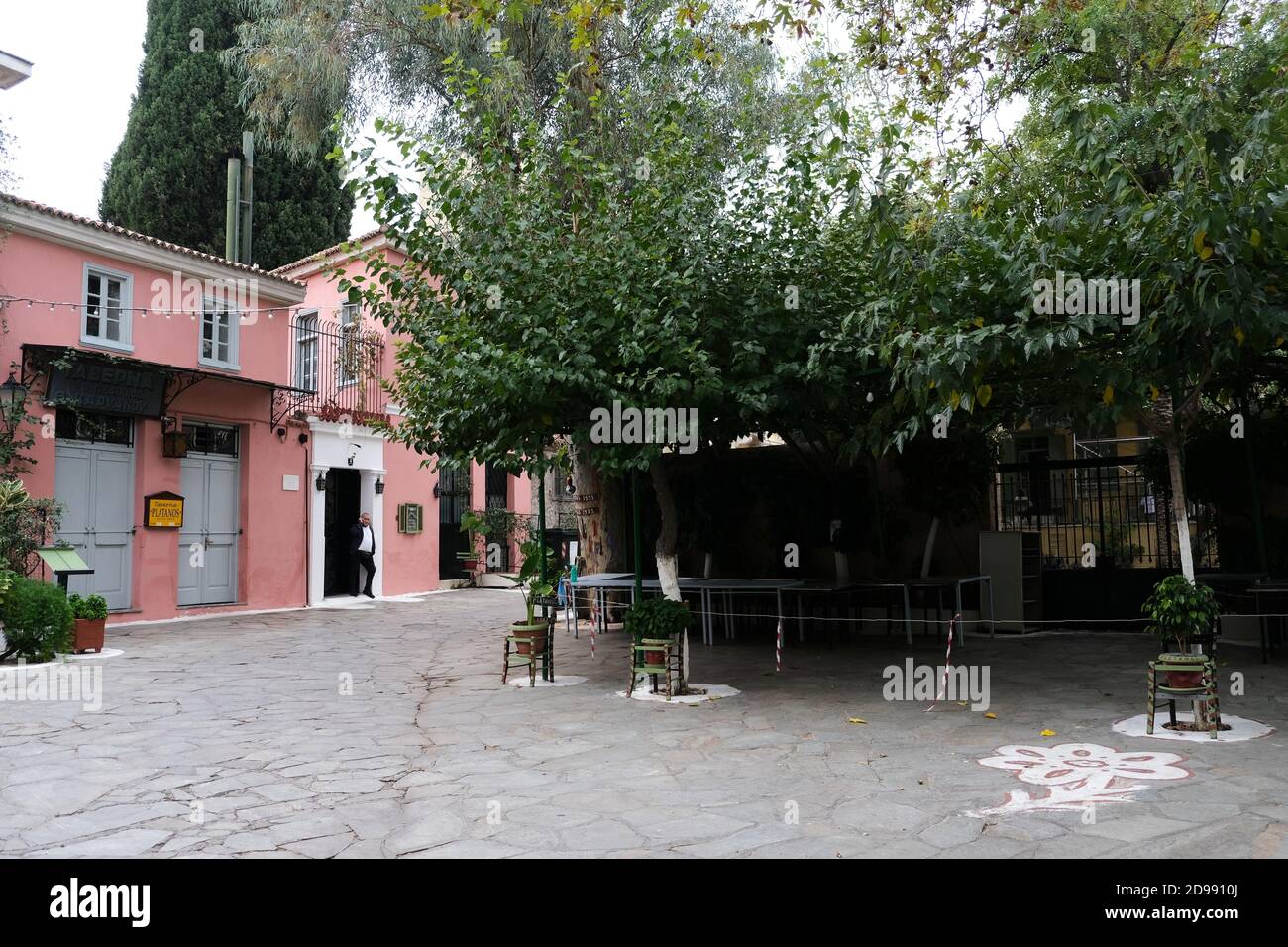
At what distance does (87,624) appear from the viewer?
1115 centimetres

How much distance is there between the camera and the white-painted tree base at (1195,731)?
625 cm

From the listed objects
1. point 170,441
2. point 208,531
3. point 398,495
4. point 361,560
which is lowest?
point 361,560

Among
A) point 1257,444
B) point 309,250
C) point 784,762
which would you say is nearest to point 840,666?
point 784,762

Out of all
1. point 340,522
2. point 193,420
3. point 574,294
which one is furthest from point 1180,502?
point 340,522

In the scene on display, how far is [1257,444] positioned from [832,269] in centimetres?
587

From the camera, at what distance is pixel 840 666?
994 cm

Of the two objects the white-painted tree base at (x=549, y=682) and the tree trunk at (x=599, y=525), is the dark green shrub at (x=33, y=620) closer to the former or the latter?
the white-painted tree base at (x=549, y=682)

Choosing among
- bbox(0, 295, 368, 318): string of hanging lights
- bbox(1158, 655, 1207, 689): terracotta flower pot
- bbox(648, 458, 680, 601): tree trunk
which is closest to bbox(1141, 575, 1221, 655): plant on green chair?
bbox(1158, 655, 1207, 689): terracotta flower pot

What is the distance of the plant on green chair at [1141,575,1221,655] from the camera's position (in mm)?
6613

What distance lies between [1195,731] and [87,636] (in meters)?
10.9

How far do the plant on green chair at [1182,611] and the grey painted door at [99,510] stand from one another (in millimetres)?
13347

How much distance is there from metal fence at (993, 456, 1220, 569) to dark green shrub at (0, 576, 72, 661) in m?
11.1

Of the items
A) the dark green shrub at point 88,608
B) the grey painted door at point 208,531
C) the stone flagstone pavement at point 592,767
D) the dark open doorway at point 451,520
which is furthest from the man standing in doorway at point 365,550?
the stone flagstone pavement at point 592,767

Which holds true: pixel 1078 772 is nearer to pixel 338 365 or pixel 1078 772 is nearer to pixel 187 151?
pixel 338 365
